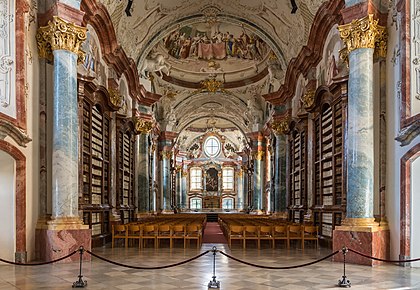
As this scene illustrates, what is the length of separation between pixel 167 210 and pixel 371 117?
87.7 feet

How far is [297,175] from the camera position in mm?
21594

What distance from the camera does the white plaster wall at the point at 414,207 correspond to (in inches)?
435

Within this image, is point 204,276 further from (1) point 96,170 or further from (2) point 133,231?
(1) point 96,170

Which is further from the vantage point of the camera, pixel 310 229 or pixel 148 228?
pixel 310 229

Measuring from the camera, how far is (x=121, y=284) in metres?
8.81

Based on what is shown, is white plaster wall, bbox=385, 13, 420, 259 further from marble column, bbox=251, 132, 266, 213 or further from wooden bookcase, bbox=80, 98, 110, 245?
marble column, bbox=251, 132, 266, 213

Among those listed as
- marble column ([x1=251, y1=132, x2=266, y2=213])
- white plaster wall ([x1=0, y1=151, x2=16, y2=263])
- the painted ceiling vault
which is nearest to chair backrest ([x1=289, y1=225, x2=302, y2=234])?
the painted ceiling vault

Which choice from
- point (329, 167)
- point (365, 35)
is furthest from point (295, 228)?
point (365, 35)

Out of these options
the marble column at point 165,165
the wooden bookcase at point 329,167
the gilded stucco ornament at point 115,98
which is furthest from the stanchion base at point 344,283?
the marble column at point 165,165

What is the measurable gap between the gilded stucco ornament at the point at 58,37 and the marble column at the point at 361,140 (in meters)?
6.85

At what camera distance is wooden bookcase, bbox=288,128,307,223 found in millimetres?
19953

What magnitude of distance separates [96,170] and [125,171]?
4.81m

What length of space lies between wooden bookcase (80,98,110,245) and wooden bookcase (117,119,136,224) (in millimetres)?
1820

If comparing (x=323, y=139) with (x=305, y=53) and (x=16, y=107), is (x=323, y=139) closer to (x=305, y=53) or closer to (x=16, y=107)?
(x=305, y=53)
